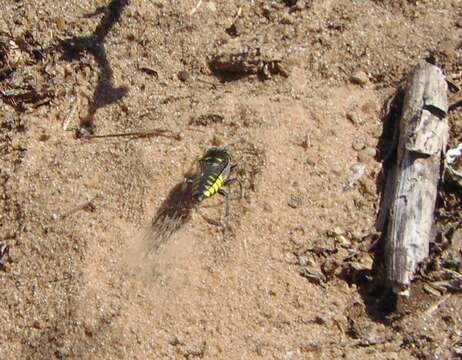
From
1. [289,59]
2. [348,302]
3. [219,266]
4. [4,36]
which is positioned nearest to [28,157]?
[4,36]

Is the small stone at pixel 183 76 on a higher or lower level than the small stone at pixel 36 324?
higher

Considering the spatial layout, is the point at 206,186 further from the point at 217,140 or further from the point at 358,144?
the point at 358,144

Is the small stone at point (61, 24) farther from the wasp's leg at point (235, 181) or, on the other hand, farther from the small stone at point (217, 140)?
the wasp's leg at point (235, 181)

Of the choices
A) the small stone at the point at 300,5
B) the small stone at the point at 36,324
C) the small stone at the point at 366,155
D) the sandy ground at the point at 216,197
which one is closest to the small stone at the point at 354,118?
the sandy ground at the point at 216,197

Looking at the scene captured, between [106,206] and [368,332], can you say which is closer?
[368,332]

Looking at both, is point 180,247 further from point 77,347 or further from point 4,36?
point 4,36

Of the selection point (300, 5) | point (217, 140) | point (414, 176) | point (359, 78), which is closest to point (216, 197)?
point (217, 140)

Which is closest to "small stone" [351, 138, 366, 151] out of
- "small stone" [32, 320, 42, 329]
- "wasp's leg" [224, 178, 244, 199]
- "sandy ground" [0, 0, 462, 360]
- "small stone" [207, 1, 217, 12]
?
"sandy ground" [0, 0, 462, 360]

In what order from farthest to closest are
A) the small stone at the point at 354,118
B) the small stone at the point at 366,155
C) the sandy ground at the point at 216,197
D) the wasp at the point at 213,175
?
the small stone at the point at 354,118, the small stone at the point at 366,155, the wasp at the point at 213,175, the sandy ground at the point at 216,197
